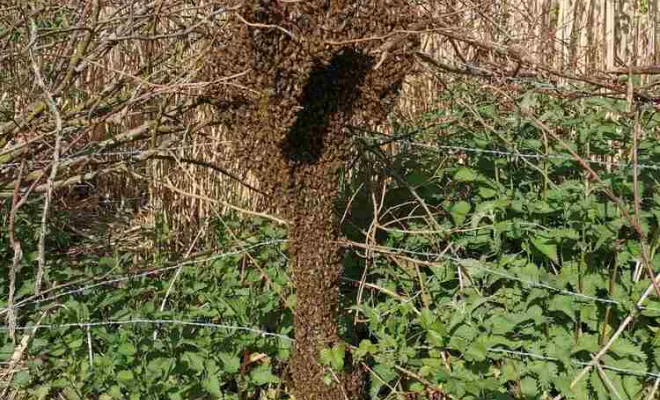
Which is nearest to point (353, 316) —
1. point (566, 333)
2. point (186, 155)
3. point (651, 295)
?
point (566, 333)

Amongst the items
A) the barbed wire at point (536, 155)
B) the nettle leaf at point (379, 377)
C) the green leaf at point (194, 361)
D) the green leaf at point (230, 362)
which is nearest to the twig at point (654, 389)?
the barbed wire at point (536, 155)

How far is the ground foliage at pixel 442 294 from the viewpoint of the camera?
2.62 m

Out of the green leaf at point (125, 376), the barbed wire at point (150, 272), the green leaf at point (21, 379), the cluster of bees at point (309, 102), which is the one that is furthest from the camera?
the barbed wire at point (150, 272)

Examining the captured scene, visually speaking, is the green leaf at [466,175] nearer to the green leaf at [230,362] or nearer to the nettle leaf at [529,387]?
the nettle leaf at [529,387]

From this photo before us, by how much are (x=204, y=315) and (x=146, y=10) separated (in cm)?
117

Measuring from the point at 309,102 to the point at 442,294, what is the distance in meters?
1.01

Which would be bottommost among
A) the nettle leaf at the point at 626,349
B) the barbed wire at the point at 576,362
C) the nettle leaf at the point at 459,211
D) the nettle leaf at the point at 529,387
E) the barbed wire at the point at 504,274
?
the nettle leaf at the point at 529,387

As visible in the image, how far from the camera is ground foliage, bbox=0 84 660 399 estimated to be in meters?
2.62

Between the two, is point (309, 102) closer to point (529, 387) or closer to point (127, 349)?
point (127, 349)

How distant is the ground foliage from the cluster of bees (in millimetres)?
199

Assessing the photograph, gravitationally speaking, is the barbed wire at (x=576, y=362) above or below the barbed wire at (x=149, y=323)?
below

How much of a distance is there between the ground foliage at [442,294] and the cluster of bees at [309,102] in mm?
199

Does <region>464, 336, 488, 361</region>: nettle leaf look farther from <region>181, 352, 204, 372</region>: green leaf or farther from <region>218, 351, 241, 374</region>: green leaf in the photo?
<region>181, 352, 204, 372</region>: green leaf

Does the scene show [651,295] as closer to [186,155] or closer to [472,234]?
[472,234]
